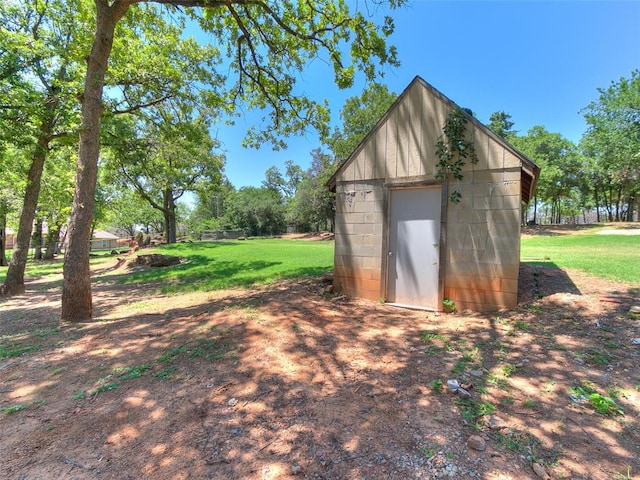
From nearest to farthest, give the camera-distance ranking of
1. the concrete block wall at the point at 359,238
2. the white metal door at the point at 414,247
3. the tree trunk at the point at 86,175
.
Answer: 1. the tree trunk at the point at 86,175
2. the white metal door at the point at 414,247
3. the concrete block wall at the point at 359,238

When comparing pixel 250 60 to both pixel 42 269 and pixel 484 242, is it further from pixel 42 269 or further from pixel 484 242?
pixel 42 269

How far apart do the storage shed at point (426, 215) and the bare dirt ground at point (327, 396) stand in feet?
2.62

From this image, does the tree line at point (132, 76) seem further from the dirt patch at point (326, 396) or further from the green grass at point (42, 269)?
the green grass at point (42, 269)

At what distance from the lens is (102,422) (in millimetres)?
2518

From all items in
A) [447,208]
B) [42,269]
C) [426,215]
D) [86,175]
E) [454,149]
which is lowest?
[42,269]

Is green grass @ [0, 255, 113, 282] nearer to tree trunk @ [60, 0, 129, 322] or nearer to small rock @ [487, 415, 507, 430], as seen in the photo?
tree trunk @ [60, 0, 129, 322]

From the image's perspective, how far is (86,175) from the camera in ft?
18.0

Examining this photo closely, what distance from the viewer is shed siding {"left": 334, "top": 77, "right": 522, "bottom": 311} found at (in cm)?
528

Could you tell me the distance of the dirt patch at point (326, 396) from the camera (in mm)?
2043

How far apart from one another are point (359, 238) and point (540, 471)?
5.05 metres

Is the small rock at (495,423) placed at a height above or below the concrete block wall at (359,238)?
below

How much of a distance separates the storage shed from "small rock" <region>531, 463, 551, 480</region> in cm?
386

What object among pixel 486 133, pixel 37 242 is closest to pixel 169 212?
pixel 37 242

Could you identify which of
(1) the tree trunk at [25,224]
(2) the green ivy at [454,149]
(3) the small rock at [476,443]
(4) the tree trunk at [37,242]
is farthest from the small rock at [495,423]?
(4) the tree trunk at [37,242]
